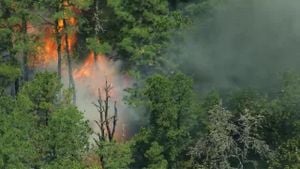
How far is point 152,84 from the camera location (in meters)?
46.7

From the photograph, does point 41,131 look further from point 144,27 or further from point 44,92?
point 144,27

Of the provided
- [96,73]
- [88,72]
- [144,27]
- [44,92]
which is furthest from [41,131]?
[88,72]

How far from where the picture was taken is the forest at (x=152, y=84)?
42.8m

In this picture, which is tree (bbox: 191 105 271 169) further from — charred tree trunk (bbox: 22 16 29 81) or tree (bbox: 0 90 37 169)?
charred tree trunk (bbox: 22 16 29 81)

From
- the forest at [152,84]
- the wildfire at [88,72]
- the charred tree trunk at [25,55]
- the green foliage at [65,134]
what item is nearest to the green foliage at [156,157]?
the forest at [152,84]

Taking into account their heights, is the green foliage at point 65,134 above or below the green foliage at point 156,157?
above

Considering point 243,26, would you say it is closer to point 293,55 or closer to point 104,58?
point 293,55

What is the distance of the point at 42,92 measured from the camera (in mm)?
44531

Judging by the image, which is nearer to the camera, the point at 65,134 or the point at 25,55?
the point at 65,134

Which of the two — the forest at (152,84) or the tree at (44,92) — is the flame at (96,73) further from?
the tree at (44,92)

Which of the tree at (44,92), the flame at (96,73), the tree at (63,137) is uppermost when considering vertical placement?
the flame at (96,73)

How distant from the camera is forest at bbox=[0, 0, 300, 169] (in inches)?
1684

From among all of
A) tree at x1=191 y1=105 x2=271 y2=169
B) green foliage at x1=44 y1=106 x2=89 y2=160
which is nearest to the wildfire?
green foliage at x1=44 y1=106 x2=89 y2=160

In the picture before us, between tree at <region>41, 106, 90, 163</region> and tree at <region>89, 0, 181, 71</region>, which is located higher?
tree at <region>89, 0, 181, 71</region>
